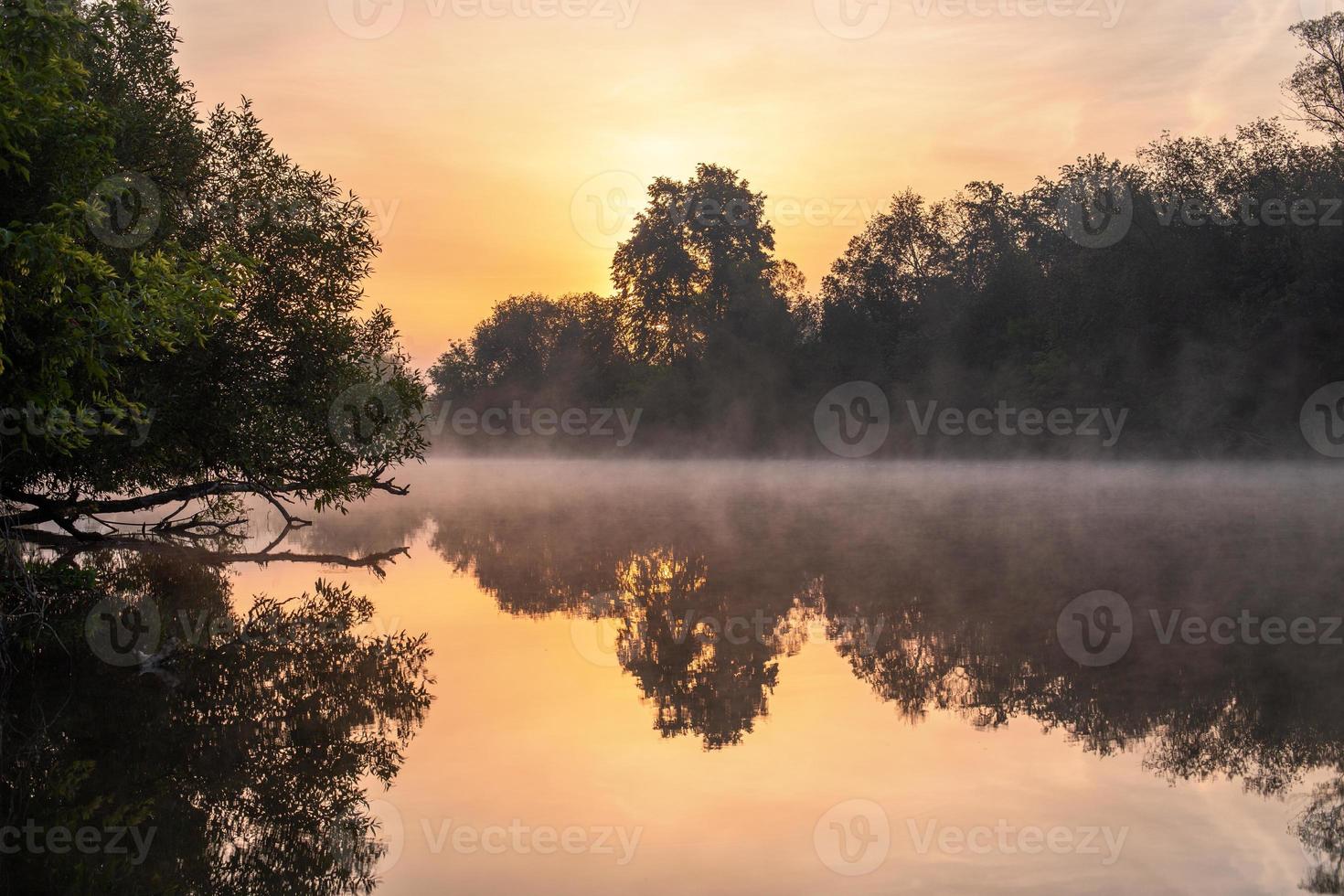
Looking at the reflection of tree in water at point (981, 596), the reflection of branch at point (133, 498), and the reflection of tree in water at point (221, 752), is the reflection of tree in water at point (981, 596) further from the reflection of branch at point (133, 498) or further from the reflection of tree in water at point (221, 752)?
the reflection of branch at point (133, 498)

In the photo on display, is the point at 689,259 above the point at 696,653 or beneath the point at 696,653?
above

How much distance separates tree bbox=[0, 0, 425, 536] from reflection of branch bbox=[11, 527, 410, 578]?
22.1ft

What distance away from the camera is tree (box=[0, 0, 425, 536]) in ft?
46.7

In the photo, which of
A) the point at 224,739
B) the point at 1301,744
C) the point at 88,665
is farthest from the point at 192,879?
the point at 1301,744

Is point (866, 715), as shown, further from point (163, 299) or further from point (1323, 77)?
point (1323, 77)

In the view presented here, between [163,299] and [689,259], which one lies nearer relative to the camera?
[163,299]

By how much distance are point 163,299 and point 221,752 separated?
613cm

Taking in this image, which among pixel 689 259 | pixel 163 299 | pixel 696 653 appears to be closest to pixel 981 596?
pixel 696 653

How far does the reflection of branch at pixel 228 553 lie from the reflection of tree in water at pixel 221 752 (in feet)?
30.9

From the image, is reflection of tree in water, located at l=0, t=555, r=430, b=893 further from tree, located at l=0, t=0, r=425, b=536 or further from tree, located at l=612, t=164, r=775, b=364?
tree, located at l=612, t=164, r=775, b=364

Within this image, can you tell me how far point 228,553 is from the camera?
105 ft

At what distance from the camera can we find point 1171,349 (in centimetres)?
7019

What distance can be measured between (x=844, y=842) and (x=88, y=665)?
12.4m

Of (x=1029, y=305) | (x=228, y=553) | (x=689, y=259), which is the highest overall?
(x=689, y=259)
